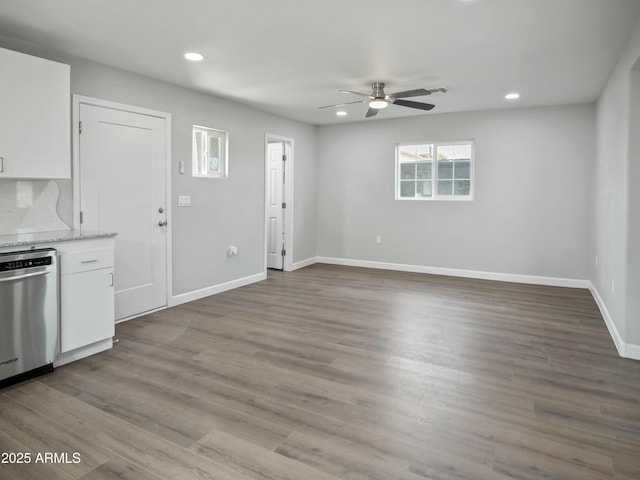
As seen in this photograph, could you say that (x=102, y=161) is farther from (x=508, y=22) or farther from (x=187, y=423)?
(x=508, y=22)

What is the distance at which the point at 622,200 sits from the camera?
3486mm

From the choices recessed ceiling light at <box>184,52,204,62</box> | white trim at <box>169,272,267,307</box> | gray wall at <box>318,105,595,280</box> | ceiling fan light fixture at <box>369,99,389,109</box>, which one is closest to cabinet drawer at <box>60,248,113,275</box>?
white trim at <box>169,272,267,307</box>

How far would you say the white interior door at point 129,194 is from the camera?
3.80 meters

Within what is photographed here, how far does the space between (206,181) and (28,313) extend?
8.72 ft

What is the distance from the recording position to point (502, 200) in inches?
243

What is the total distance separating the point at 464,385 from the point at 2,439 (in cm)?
272

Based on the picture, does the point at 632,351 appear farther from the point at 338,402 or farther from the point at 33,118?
the point at 33,118

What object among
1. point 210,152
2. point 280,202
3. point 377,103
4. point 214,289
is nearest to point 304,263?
point 280,202

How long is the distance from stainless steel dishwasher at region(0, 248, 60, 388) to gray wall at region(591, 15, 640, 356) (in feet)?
14.4

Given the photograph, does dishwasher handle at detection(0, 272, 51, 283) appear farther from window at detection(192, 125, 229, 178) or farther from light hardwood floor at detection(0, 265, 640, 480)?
window at detection(192, 125, 229, 178)

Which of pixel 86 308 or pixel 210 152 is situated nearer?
pixel 86 308

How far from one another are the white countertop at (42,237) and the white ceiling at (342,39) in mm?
1546

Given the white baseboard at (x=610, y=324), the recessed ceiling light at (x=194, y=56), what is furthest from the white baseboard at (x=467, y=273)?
the recessed ceiling light at (x=194, y=56)

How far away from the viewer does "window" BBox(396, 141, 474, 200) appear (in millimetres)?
6500
